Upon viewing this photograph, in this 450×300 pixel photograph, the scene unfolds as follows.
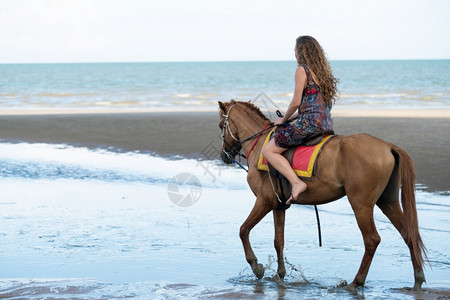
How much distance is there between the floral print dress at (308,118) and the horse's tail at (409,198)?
74cm

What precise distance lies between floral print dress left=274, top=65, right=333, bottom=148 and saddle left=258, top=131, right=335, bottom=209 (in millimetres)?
54

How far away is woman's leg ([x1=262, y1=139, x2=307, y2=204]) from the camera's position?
589cm

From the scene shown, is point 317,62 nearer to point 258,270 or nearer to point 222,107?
point 222,107

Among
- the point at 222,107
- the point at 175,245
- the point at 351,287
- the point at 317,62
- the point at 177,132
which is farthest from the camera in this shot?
the point at 177,132

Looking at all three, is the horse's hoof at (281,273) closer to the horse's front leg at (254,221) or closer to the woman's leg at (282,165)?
the horse's front leg at (254,221)

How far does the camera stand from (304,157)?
594 centimetres

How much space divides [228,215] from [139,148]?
773cm

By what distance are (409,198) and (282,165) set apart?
1222 millimetres

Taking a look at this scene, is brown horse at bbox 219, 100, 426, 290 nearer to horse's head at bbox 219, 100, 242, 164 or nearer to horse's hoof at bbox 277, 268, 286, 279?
horse's hoof at bbox 277, 268, 286, 279

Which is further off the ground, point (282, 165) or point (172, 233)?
point (282, 165)

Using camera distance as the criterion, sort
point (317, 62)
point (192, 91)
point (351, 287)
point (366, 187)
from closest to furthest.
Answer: point (366, 187) < point (351, 287) < point (317, 62) < point (192, 91)

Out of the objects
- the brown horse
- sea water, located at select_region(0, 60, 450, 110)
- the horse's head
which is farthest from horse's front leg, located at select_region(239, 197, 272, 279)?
sea water, located at select_region(0, 60, 450, 110)

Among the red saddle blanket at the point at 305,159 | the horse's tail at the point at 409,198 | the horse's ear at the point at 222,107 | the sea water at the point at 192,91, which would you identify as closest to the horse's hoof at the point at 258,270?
the red saddle blanket at the point at 305,159

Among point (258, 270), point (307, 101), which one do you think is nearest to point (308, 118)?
point (307, 101)
